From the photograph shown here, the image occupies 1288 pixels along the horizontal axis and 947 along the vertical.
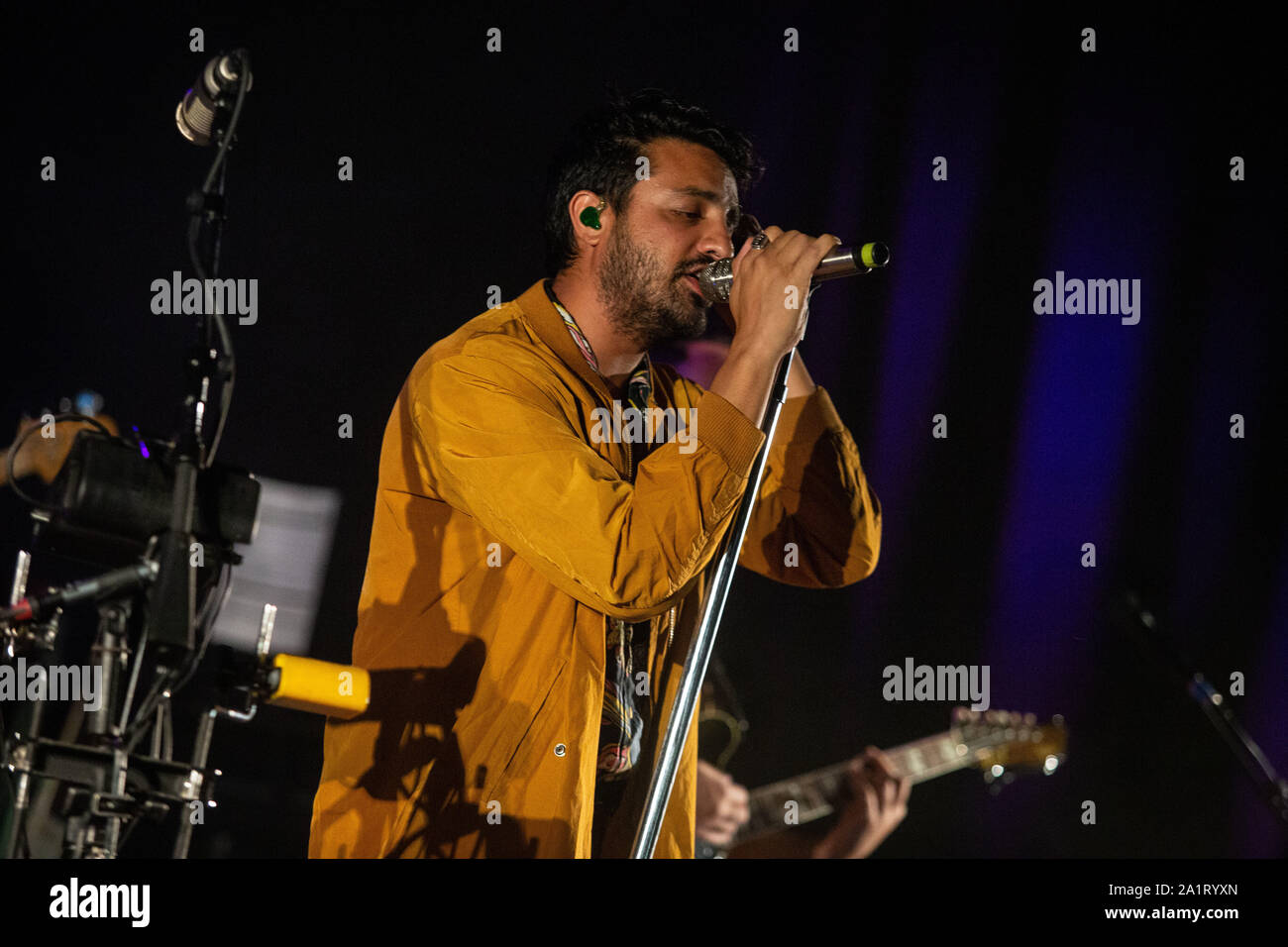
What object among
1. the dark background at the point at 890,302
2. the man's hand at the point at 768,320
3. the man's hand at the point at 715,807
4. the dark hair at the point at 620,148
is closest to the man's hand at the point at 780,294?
the man's hand at the point at 768,320

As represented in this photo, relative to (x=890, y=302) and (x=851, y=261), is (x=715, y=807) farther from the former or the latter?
(x=851, y=261)

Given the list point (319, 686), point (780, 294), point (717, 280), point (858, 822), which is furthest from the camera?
point (858, 822)

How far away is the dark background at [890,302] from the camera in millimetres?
2656

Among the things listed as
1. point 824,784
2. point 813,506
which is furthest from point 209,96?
point 824,784

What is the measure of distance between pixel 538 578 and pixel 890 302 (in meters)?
1.88

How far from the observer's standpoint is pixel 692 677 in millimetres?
1540

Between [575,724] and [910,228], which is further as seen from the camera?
[910,228]

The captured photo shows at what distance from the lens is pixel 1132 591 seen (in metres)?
3.30

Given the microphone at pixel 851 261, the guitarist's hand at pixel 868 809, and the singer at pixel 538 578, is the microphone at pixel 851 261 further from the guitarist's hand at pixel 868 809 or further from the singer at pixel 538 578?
the guitarist's hand at pixel 868 809

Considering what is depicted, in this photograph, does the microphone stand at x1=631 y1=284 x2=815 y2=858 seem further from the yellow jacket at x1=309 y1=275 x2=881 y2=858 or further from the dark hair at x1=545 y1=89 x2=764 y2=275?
the dark hair at x1=545 y1=89 x2=764 y2=275

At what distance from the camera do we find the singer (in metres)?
1.58
